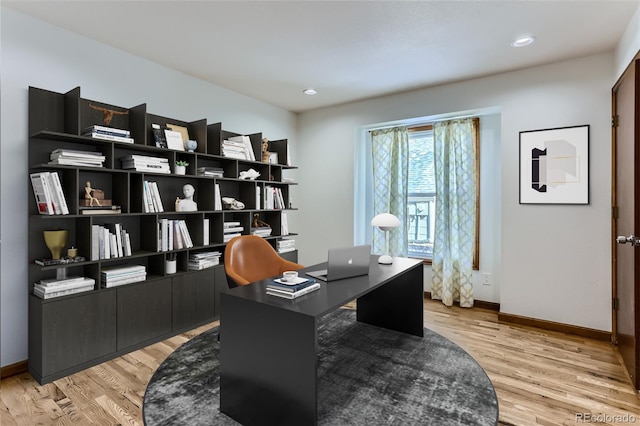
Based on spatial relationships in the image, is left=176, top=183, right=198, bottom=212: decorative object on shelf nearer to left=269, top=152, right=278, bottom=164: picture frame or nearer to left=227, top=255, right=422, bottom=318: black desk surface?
left=269, top=152, right=278, bottom=164: picture frame

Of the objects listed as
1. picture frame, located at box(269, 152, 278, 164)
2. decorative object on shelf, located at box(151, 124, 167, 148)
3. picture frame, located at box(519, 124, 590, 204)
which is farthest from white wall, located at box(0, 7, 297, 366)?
picture frame, located at box(519, 124, 590, 204)

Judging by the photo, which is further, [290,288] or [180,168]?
[180,168]

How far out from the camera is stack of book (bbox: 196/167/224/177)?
3391 mm

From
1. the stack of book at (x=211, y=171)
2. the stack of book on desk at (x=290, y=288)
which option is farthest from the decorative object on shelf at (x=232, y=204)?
the stack of book on desk at (x=290, y=288)

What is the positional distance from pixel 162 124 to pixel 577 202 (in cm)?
398

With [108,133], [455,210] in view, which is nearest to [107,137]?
[108,133]

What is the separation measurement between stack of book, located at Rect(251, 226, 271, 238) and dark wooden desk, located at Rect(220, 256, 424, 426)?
2032 mm

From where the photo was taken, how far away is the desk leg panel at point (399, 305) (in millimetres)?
2684

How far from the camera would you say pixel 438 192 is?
4086 millimetres

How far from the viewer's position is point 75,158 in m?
2.44

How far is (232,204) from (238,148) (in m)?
0.62

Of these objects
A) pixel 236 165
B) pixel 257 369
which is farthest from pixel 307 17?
pixel 257 369

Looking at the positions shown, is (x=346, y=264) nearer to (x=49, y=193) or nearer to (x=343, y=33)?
(x=343, y=33)

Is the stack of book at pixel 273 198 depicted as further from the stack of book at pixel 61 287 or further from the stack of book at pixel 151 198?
the stack of book at pixel 61 287
